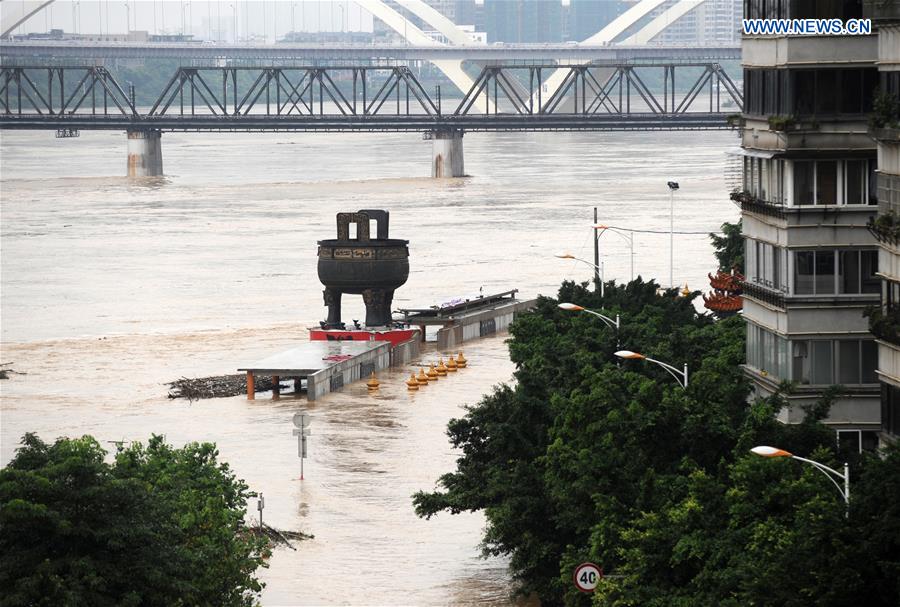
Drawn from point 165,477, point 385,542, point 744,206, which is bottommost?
point 385,542

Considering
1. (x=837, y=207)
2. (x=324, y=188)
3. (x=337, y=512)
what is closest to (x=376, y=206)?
(x=324, y=188)

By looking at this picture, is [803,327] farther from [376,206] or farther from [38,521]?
[376,206]

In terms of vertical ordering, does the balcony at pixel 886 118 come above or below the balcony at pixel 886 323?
above

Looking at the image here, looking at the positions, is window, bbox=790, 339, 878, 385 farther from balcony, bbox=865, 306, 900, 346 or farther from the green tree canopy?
balcony, bbox=865, 306, 900, 346

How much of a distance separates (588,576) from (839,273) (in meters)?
9.03

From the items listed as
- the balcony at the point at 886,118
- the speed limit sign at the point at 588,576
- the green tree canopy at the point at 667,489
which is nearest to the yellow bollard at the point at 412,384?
the green tree canopy at the point at 667,489

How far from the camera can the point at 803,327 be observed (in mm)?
39281

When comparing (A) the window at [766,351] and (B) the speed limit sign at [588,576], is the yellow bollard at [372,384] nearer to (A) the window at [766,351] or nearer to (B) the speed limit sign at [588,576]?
(A) the window at [766,351]

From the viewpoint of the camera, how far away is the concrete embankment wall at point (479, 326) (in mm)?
81812

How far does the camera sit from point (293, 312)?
95188mm

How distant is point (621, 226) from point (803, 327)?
3911 inches

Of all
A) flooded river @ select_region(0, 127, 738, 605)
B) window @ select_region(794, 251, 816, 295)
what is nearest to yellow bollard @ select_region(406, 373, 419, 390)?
flooded river @ select_region(0, 127, 738, 605)

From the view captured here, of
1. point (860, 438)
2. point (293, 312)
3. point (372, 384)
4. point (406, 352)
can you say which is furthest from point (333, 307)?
point (860, 438)

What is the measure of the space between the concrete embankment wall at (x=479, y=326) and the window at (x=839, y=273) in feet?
126
